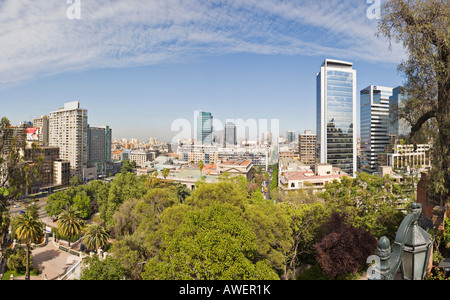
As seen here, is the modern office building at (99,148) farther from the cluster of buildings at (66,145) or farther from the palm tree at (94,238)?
the palm tree at (94,238)

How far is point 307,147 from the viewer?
68250mm

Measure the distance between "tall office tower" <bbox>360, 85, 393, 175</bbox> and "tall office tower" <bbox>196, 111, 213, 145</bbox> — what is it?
4864 cm

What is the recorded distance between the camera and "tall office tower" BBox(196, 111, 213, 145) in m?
90.3

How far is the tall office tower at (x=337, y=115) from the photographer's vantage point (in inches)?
1950

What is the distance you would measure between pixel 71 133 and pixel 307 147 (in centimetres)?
5549

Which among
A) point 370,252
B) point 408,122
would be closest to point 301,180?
point 370,252

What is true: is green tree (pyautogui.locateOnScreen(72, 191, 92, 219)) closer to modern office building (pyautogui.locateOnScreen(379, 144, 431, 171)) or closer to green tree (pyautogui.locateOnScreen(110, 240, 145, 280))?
green tree (pyautogui.locateOnScreen(110, 240, 145, 280))

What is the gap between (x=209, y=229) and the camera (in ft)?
22.9

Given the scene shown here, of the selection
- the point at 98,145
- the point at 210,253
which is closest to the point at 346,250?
the point at 210,253

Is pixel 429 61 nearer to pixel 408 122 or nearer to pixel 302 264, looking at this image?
pixel 408 122

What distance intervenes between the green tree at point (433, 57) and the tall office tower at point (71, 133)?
184ft

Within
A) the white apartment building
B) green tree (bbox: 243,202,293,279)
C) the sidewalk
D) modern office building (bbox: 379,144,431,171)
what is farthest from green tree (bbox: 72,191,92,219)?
the white apartment building

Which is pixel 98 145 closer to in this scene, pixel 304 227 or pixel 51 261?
pixel 51 261
